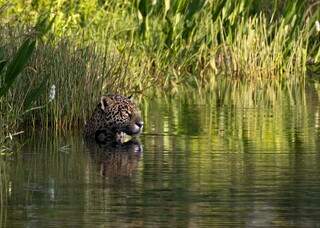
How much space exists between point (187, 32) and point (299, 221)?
1548cm

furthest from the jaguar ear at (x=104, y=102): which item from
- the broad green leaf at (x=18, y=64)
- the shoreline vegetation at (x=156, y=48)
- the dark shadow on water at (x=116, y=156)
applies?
the broad green leaf at (x=18, y=64)

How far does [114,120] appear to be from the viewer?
14.6 m

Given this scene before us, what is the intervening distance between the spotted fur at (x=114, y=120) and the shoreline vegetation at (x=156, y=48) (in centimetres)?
41

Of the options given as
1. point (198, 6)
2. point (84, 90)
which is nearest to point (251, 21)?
point (198, 6)

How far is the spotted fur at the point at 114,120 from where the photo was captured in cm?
1444

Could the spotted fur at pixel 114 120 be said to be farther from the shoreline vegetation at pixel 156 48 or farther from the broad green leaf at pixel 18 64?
the broad green leaf at pixel 18 64

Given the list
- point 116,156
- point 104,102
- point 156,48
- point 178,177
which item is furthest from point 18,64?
point 156,48

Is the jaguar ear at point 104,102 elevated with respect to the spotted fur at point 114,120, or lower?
elevated

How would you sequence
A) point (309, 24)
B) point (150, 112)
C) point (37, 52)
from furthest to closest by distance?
point (309, 24) → point (150, 112) → point (37, 52)

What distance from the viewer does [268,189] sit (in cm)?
1022

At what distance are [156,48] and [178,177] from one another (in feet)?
38.7

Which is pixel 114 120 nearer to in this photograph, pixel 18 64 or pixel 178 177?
pixel 18 64

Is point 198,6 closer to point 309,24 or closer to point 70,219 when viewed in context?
point 309,24

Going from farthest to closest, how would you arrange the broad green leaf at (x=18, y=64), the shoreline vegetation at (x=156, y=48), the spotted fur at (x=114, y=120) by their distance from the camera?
1. the shoreline vegetation at (x=156, y=48)
2. the spotted fur at (x=114, y=120)
3. the broad green leaf at (x=18, y=64)
